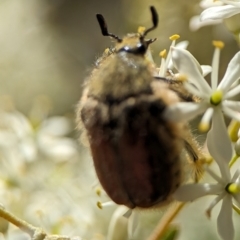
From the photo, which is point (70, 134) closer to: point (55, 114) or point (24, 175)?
point (55, 114)

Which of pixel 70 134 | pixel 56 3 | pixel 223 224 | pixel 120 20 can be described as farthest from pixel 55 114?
pixel 223 224

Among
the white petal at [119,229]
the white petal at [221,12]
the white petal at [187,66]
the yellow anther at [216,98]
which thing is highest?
the white petal at [221,12]

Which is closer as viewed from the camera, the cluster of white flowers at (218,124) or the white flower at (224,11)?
the cluster of white flowers at (218,124)

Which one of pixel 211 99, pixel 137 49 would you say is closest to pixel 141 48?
pixel 137 49

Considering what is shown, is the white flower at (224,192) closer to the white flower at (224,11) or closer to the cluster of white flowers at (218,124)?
the cluster of white flowers at (218,124)

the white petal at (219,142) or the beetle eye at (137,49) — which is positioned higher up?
the beetle eye at (137,49)

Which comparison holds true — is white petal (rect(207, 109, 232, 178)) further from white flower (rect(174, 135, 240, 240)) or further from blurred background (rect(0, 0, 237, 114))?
blurred background (rect(0, 0, 237, 114))

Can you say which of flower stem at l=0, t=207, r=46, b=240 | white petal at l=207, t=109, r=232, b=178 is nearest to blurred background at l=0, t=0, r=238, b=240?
flower stem at l=0, t=207, r=46, b=240

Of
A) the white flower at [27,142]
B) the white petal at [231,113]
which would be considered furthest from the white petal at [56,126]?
the white petal at [231,113]
